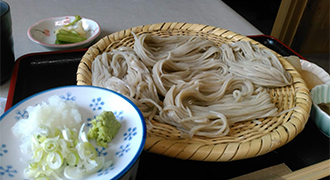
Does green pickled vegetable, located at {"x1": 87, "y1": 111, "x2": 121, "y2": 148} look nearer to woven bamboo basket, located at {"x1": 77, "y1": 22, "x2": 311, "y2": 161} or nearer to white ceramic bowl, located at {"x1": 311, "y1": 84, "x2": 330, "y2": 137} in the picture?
woven bamboo basket, located at {"x1": 77, "y1": 22, "x2": 311, "y2": 161}

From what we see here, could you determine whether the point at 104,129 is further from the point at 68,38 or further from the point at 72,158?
the point at 68,38

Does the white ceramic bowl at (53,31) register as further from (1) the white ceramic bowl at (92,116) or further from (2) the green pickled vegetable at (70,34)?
(1) the white ceramic bowl at (92,116)

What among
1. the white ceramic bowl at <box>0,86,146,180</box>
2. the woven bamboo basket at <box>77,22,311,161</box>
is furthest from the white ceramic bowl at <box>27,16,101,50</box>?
the white ceramic bowl at <box>0,86,146,180</box>

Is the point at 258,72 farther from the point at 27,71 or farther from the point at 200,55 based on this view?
the point at 27,71

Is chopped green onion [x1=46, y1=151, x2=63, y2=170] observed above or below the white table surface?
above

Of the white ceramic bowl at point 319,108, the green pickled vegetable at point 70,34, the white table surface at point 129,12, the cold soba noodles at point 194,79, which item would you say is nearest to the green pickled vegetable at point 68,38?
the green pickled vegetable at point 70,34

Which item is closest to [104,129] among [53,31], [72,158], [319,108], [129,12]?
[72,158]
